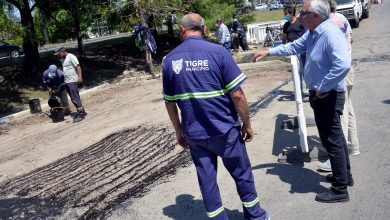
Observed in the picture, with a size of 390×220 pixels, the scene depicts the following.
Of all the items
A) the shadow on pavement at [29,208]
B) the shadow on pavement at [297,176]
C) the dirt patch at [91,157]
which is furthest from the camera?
the dirt patch at [91,157]

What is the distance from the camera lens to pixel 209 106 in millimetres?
3537

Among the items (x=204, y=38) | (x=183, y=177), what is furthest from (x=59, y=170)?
(x=204, y=38)

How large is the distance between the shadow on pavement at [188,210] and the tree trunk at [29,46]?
38.4 feet

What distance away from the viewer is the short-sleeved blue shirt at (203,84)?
3.43 m

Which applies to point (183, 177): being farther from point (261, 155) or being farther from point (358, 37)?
point (358, 37)

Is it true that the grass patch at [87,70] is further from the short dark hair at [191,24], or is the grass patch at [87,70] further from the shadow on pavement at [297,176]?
the short dark hair at [191,24]

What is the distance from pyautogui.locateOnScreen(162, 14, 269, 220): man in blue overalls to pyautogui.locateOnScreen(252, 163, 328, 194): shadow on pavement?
106 cm

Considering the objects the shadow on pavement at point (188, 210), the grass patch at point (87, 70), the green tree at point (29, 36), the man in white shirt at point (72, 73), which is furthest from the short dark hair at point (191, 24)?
the green tree at point (29, 36)

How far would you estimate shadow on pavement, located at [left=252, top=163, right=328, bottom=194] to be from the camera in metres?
4.70

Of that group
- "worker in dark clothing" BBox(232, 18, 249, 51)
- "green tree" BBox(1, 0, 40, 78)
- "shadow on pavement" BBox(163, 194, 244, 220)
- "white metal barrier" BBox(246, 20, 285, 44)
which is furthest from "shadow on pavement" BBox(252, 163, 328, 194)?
"white metal barrier" BBox(246, 20, 285, 44)

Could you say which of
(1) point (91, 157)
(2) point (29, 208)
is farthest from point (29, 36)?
(2) point (29, 208)

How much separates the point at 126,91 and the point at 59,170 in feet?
26.0

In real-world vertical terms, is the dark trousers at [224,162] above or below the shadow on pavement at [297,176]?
above

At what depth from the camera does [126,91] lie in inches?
578
